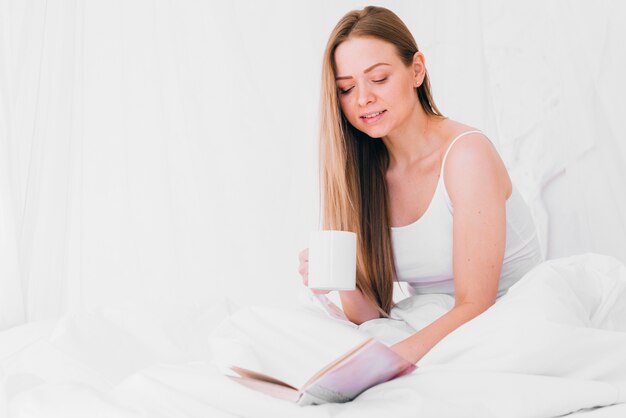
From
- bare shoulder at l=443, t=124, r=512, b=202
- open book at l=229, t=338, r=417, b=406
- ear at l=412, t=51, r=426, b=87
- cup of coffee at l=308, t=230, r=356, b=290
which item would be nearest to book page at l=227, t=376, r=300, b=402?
open book at l=229, t=338, r=417, b=406

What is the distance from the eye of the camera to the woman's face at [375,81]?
61.9 inches

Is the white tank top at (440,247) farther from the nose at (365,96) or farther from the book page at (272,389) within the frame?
the book page at (272,389)

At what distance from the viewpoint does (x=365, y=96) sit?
1.57 meters

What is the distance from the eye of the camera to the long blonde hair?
1614mm

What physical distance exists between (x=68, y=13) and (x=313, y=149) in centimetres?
83

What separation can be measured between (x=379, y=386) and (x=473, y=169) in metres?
0.61

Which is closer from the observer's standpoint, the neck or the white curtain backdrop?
the neck

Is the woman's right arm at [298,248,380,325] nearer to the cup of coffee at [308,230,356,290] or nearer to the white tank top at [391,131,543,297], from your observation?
the white tank top at [391,131,543,297]

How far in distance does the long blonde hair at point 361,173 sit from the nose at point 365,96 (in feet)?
0.24

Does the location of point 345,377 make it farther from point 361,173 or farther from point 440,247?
point 361,173

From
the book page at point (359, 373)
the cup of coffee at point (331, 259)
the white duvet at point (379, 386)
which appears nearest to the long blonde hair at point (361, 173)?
the white duvet at point (379, 386)

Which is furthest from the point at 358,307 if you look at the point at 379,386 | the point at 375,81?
the point at 379,386

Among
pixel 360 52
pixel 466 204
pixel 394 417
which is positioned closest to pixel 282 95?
pixel 360 52

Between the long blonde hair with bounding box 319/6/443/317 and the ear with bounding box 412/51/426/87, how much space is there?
11 millimetres
